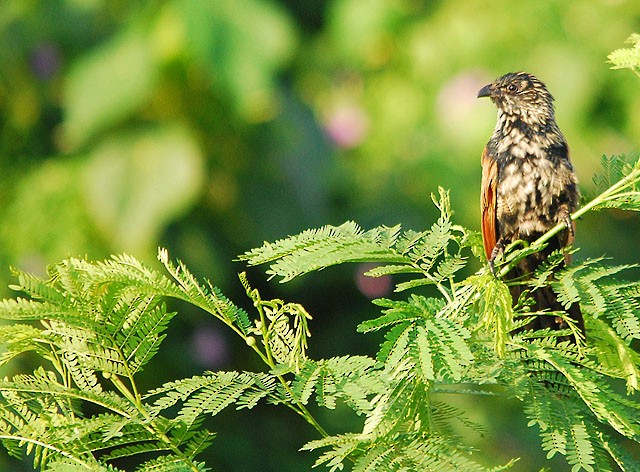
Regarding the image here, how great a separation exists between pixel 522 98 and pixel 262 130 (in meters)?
3.57

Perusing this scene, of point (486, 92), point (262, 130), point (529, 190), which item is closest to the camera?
point (529, 190)

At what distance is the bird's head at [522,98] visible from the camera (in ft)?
9.83

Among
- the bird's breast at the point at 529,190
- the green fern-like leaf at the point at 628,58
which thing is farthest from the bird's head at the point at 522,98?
the green fern-like leaf at the point at 628,58

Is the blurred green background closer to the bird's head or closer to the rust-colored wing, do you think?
the bird's head

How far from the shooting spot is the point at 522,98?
3059 millimetres

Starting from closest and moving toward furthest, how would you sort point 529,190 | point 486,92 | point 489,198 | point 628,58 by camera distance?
1. point 628,58
2. point 529,190
3. point 489,198
4. point 486,92

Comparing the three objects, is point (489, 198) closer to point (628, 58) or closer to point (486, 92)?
point (486, 92)

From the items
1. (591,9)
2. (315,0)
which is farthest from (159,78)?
(591,9)

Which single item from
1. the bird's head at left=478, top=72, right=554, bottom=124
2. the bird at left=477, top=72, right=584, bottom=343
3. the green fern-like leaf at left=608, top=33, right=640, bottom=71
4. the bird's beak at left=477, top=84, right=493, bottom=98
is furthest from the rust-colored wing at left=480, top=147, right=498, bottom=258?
the green fern-like leaf at left=608, top=33, right=640, bottom=71

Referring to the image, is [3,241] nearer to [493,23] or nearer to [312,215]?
[312,215]

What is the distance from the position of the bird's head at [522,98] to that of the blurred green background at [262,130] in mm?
2665

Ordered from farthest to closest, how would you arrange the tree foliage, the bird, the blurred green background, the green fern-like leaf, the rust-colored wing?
the blurred green background → the rust-colored wing → the bird → the green fern-like leaf → the tree foliage

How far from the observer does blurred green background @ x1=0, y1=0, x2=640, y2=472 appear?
5.73 meters

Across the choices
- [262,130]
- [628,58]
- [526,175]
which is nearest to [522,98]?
[526,175]
